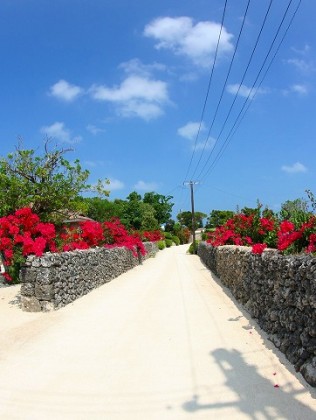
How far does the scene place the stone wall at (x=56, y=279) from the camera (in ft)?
31.7

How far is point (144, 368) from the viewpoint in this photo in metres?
5.70

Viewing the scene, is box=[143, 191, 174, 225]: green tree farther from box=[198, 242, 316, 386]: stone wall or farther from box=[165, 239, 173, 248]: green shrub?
box=[198, 242, 316, 386]: stone wall

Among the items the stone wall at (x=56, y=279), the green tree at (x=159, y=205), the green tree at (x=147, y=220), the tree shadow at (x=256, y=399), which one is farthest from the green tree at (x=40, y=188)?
the green tree at (x=159, y=205)

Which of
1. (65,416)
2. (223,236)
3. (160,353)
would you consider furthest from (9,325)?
(223,236)

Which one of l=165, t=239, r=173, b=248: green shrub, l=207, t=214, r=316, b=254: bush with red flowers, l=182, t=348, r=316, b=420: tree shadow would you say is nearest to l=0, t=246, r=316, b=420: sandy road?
l=182, t=348, r=316, b=420: tree shadow

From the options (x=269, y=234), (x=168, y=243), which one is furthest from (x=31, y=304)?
(x=168, y=243)

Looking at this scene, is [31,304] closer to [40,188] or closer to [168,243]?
[40,188]

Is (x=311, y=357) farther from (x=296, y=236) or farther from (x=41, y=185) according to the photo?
(x=41, y=185)

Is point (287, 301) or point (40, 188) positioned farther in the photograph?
point (40, 188)

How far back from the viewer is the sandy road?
4434mm

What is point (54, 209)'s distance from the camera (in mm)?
16719

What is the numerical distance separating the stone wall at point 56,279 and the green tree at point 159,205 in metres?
55.9

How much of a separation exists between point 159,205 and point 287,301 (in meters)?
64.5

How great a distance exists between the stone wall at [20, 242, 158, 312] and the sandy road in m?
0.44
